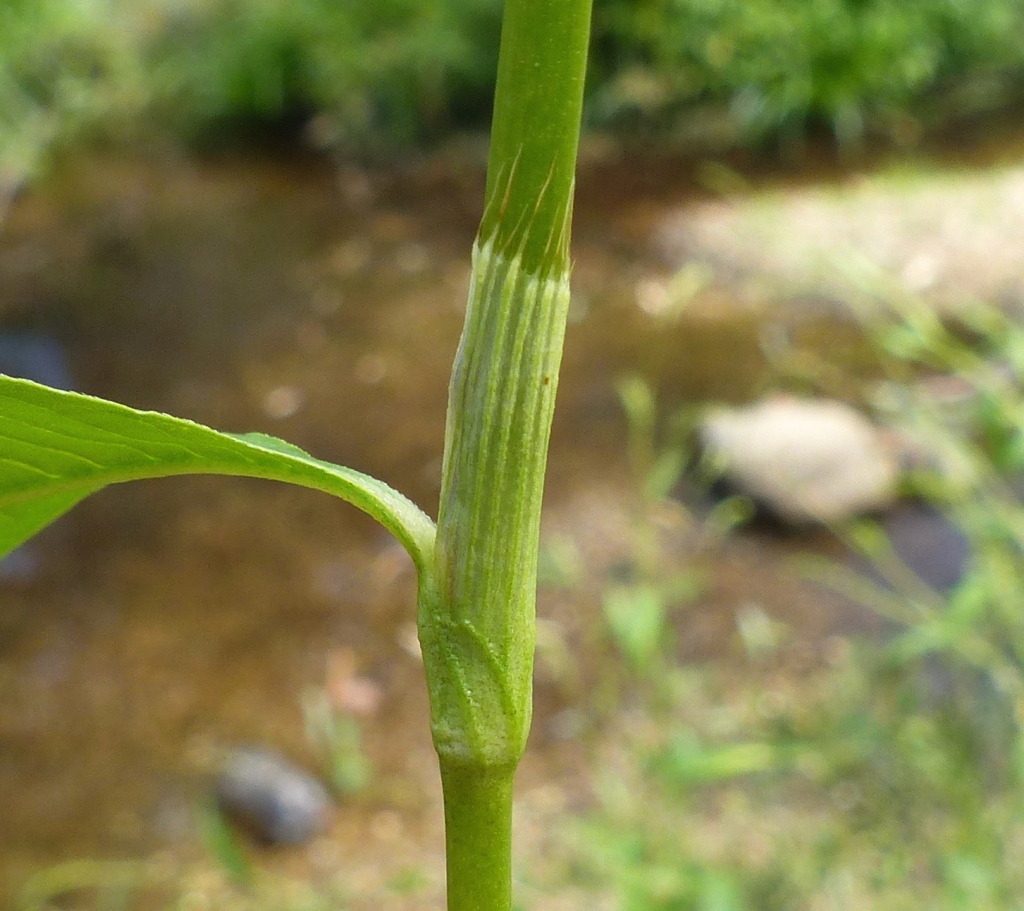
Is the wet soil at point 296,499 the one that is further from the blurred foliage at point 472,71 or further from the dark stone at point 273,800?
the blurred foliage at point 472,71

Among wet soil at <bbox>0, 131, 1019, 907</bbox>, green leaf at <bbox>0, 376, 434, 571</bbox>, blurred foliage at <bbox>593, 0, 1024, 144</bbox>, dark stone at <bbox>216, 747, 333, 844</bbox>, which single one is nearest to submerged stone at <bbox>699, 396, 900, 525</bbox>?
wet soil at <bbox>0, 131, 1019, 907</bbox>

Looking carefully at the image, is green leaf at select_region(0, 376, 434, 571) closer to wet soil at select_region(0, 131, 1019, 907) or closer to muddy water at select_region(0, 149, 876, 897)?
wet soil at select_region(0, 131, 1019, 907)

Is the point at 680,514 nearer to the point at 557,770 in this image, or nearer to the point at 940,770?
the point at 557,770

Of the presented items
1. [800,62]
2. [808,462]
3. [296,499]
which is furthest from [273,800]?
[800,62]

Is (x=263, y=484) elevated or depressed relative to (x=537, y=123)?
elevated

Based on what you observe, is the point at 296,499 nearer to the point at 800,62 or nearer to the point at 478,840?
the point at 478,840

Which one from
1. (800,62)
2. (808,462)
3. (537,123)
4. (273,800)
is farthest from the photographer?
(800,62)
